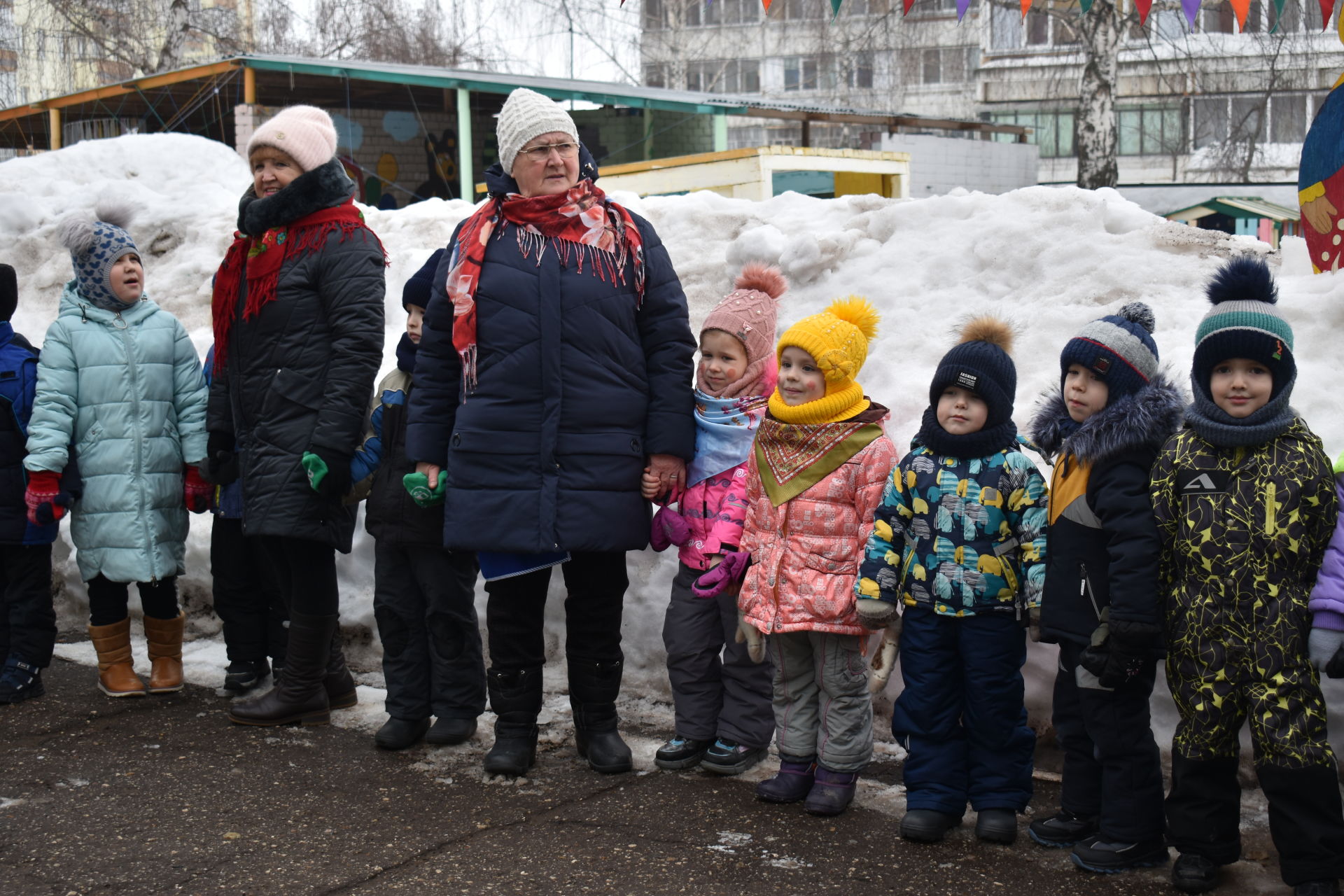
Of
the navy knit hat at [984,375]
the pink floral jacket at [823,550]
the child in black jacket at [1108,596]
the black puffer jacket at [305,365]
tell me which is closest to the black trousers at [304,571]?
the black puffer jacket at [305,365]

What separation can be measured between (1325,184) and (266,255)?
3.79 metres

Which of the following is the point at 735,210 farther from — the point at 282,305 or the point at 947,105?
the point at 947,105

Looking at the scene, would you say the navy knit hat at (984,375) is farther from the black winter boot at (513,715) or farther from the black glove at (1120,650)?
the black winter boot at (513,715)

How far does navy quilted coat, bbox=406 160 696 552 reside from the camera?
3.90 metres

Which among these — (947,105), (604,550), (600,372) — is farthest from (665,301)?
(947,105)

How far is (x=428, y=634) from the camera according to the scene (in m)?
4.56

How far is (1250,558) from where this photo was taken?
10.3 feet

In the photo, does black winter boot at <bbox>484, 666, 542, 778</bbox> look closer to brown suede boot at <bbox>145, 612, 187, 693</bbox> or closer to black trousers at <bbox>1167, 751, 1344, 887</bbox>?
brown suede boot at <bbox>145, 612, 187, 693</bbox>

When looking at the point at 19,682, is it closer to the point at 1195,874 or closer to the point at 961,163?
the point at 1195,874

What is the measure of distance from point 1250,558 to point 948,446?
0.84 meters

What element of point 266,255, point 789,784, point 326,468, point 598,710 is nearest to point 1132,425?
point 789,784

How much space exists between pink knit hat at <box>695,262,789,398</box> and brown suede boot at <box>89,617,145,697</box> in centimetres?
264

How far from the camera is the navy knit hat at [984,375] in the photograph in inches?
141

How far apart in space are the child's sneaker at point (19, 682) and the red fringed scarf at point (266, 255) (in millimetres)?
1581
